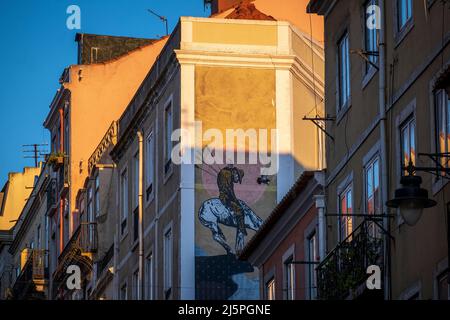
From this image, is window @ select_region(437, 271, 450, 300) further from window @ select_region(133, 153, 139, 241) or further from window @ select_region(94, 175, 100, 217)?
window @ select_region(94, 175, 100, 217)

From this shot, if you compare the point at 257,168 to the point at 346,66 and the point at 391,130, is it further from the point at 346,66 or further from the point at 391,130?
the point at 391,130

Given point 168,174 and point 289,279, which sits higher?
point 168,174

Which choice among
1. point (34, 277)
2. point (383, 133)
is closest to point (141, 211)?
point (34, 277)

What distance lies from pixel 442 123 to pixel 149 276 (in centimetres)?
2325

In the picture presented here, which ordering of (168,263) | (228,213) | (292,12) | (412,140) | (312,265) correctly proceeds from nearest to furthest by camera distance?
(412,140) < (312,265) < (228,213) < (168,263) < (292,12)

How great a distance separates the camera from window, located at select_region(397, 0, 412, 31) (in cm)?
3017

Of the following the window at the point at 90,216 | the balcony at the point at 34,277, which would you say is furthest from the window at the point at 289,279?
the balcony at the point at 34,277

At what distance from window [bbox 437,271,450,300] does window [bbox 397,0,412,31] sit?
515cm

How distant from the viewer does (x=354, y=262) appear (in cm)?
3139

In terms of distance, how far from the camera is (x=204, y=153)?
45656 mm

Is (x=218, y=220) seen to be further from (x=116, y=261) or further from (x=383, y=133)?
(x=383, y=133)

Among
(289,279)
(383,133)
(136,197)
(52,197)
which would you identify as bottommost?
(289,279)

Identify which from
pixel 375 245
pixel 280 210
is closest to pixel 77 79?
pixel 280 210
